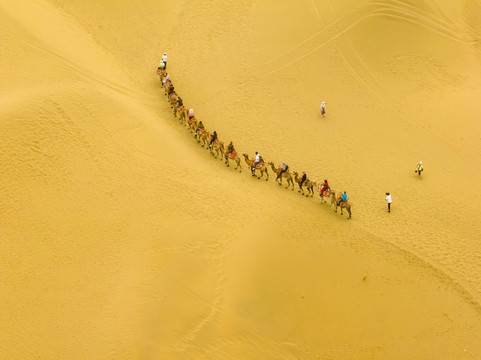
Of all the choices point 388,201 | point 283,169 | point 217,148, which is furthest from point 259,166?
point 388,201

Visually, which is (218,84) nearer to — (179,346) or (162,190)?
(162,190)

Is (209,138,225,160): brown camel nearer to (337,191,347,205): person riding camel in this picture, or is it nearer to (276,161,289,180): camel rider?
(276,161,289,180): camel rider

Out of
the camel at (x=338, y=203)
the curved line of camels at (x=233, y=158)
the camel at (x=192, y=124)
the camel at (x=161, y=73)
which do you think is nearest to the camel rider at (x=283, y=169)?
the curved line of camels at (x=233, y=158)

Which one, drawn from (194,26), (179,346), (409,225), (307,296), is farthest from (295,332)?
(194,26)

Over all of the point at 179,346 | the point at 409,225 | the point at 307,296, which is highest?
the point at 409,225

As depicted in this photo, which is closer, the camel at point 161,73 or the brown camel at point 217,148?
the brown camel at point 217,148

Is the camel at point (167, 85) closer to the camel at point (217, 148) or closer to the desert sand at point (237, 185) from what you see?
the desert sand at point (237, 185)

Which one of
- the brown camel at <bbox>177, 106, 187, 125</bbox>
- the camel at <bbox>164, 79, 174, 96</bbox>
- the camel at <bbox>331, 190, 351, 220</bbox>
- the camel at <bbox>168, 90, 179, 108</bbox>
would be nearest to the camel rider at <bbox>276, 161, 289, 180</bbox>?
the camel at <bbox>331, 190, 351, 220</bbox>

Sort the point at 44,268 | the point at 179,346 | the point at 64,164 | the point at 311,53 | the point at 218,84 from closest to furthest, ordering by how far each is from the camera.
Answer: the point at 179,346
the point at 44,268
the point at 64,164
the point at 218,84
the point at 311,53

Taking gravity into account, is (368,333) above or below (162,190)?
below
